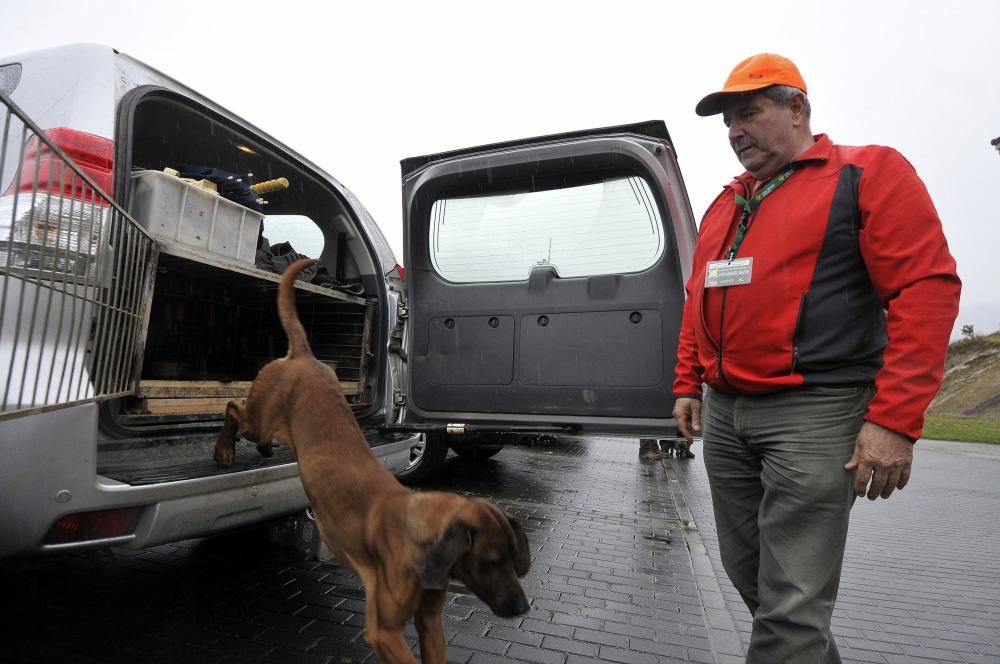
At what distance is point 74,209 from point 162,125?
2.04 m

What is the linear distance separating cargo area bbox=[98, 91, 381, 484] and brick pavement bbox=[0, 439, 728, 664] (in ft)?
2.32

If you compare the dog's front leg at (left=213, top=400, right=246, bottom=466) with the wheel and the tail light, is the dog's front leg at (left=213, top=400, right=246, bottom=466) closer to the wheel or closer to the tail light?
the tail light

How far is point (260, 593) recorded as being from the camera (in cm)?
303

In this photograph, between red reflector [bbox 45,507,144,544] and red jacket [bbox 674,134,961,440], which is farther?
red reflector [bbox 45,507,144,544]

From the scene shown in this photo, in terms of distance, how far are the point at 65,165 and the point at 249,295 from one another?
3.20 m

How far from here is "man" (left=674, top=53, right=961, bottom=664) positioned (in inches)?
66.5

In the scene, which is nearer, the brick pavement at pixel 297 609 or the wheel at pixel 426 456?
the brick pavement at pixel 297 609

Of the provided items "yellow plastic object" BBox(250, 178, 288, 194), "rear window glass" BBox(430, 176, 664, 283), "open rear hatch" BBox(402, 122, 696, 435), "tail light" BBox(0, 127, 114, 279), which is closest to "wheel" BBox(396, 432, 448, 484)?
"open rear hatch" BBox(402, 122, 696, 435)

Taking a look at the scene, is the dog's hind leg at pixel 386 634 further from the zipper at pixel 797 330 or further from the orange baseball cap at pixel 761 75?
the orange baseball cap at pixel 761 75

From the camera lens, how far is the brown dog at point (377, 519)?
1.81 meters

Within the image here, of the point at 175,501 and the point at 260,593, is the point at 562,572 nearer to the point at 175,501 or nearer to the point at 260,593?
the point at 260,593

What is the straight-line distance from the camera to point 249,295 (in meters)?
5.12

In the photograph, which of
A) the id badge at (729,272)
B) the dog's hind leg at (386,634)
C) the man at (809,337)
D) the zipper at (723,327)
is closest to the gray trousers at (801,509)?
the man at (809,337)

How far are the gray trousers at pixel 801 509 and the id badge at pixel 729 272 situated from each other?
396 mm
